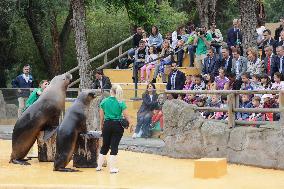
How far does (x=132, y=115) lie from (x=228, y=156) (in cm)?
293

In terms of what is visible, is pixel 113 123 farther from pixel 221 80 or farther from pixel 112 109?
pixel 221 80

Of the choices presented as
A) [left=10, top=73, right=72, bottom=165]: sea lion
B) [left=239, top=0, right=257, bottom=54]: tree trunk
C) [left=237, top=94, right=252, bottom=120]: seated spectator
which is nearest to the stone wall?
[left=237, top=94, right=252, bottom=120]: seated spectator

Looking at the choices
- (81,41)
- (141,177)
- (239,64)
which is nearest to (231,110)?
(141,177)

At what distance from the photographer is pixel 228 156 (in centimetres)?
1769

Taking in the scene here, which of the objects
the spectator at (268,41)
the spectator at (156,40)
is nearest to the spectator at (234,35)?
the spectator at (268,41)

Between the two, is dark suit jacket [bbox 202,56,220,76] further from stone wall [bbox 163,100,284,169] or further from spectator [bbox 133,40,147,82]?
spectator [bbox 133,40,147,82]

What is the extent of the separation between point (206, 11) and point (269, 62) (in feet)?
43.6

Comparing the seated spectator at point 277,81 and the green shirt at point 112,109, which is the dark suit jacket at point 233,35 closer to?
the seated spectator at point 277,81

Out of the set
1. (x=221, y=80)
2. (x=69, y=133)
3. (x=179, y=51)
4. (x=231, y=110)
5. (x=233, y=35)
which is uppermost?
(x=233, y=35)

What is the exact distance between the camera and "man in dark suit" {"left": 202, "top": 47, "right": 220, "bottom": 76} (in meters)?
22.0

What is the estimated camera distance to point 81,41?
2608cm

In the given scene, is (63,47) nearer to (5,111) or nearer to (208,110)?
(5,111)

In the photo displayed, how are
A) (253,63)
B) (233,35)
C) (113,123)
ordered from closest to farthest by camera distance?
(113,123)
(253,63)
(233,35)

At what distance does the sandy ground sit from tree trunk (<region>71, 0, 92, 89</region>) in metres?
8.14
